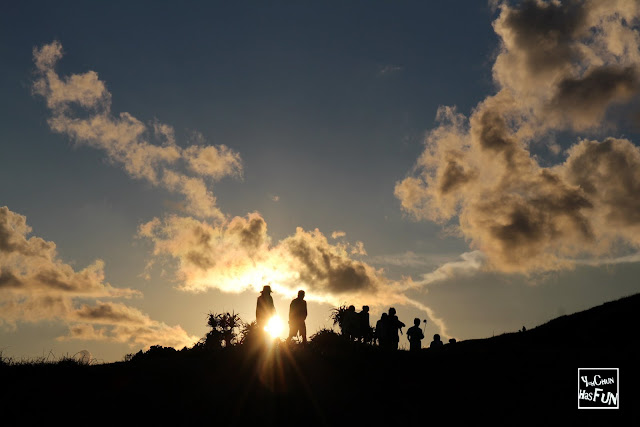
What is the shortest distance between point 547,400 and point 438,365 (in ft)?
13.7

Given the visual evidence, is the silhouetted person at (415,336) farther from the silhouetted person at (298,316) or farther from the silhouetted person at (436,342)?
the silhouetted person at (298,316)

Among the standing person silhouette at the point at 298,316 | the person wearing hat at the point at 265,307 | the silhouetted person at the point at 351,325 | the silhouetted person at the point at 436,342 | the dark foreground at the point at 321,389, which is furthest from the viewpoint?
the silhouetted person at the point at 436,342

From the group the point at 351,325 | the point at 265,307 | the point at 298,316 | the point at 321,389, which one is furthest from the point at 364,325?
the point at 321,389

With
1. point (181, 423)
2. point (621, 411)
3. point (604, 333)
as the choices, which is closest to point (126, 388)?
point (181, 423)

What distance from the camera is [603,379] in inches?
609

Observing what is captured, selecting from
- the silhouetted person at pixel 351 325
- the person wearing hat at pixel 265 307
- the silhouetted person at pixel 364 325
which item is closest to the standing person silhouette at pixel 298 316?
the person wearing hat at pixel 265 307

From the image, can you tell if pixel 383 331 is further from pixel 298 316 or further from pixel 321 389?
pixel 321 389

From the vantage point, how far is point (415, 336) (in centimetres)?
2348

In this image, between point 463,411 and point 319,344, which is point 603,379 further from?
point 319,344

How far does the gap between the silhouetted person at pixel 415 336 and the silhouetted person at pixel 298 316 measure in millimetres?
4860

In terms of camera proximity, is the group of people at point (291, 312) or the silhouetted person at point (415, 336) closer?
the group of people at point (291, 312)

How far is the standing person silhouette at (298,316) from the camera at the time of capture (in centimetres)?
2086

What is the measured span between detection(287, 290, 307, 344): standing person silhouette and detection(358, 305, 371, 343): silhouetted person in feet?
9.67

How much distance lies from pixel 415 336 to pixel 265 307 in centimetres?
727
